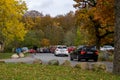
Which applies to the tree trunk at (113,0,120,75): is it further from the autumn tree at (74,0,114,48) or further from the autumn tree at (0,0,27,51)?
the autumn tree at (0,0,27,51)

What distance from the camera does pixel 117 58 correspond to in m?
17.4

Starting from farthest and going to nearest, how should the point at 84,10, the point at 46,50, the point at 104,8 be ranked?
the point at 46,50 → the point at 84,10 → the point at 104,8

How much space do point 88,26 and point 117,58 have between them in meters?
30.5

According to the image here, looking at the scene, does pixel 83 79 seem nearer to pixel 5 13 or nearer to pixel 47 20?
pixel 5 13

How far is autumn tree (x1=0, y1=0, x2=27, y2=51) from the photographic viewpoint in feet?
187

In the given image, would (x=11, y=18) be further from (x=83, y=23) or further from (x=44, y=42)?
(x=44, y=42)

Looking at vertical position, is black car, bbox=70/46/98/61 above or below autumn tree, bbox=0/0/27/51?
below

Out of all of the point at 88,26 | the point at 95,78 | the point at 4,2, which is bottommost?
the point at 95,78

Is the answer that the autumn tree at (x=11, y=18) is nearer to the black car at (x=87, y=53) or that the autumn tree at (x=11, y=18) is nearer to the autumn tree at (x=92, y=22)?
the autumn tree at (x=92, y=22)

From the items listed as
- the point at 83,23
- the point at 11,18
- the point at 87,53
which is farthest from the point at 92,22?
the point at 11,18

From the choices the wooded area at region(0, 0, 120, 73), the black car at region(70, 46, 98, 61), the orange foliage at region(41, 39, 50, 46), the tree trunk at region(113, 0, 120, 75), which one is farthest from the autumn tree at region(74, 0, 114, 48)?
the orange foliage at region(41, 39, 50, 46)

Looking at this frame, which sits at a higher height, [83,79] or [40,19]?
[40,19]

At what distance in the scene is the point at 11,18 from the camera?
5950cm

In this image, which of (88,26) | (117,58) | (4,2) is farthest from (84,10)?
(117,58)
